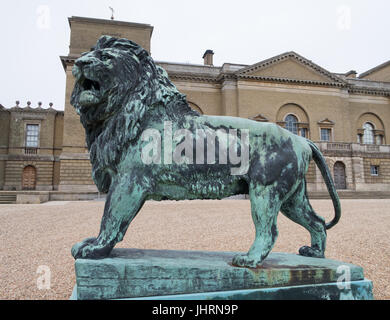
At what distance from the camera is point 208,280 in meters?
1.71

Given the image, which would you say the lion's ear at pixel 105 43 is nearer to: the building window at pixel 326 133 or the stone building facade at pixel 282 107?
the stone building facade at pixel 282 107

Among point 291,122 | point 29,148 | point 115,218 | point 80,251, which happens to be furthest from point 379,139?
point 29,148

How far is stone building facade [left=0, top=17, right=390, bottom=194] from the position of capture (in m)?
25.1

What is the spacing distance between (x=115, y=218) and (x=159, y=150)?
0.52 meters

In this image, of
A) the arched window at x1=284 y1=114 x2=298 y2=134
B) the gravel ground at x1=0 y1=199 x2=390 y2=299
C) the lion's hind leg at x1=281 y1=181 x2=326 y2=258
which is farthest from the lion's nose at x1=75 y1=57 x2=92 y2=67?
the arched window at x1=284 y1=114 x2=298 y2=134

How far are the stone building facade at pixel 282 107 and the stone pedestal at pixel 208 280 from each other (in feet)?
75.9

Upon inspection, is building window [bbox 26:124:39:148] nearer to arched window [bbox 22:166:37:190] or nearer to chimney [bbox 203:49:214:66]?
arched window [bbox 22:166:37:190]

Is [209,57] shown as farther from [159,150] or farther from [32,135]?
[159,150]

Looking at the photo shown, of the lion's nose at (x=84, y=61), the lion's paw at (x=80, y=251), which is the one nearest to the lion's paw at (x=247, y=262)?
the lion's paw at (x=80, y=251)

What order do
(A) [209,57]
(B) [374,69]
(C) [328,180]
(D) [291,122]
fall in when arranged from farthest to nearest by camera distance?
(B) [374,69]
(A) [209,57]
(D) [291,122]
(C) [328,180]

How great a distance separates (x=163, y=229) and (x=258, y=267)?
516 centimetres

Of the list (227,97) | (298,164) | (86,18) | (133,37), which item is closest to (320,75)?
(227,97)
